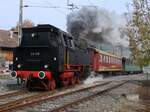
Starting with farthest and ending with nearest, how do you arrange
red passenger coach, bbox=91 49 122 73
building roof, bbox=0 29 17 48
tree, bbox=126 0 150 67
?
building roof, bbox=0 29 17 48
red passenger coach, bbox=91 49 122 73
tree, bbox=126 0 150 67

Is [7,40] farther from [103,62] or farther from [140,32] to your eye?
[140,32]

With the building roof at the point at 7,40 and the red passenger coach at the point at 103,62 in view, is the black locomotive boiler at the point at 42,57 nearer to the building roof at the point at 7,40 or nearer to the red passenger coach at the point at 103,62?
the red passenger coach at the point at 103,62

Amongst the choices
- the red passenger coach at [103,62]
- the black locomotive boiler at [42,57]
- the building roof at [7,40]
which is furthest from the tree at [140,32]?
the building roof at [7,40]

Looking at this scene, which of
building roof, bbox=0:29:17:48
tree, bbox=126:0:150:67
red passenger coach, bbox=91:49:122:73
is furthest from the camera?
building roof, bbox=0:29:17:48

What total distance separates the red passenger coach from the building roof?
2098 cm

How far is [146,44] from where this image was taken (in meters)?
17.3

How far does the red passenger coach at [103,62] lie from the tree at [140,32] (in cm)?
1528

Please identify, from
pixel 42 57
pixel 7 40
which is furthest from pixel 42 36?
pixel 7 40

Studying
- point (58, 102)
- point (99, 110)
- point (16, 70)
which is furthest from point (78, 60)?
point (99, 110)

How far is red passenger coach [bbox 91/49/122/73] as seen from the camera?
114ft

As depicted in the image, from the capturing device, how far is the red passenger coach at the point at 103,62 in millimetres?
34781

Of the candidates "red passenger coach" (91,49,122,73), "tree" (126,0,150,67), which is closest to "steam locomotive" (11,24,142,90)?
"tree" (126,0,150,67)

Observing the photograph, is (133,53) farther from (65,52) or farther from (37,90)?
(37,90)

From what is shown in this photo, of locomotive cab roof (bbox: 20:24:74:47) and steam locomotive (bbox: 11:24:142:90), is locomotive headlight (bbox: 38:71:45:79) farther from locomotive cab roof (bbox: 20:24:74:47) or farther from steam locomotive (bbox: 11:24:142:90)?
locomotive cab roof (bbox: 20:24:74:47)
